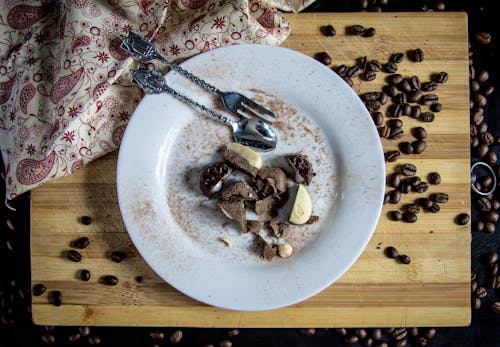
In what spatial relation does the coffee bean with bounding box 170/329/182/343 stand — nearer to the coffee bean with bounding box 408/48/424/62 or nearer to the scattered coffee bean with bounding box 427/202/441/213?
the scattered coffee bean with bounding box 427/202/441/213

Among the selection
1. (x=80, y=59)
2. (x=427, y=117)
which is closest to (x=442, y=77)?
(x=427, y=117)

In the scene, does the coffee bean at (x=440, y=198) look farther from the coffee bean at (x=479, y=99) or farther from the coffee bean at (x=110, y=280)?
the coffee bean at (x=110, y=280)

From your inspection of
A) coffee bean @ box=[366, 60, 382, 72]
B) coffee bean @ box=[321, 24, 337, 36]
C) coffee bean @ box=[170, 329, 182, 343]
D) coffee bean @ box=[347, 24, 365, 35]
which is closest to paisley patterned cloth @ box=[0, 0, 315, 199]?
coffee bean @ box=[321, 24, 337, 36]

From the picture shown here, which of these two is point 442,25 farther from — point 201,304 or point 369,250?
point 201,304

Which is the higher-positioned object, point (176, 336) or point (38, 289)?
point (38, 289)

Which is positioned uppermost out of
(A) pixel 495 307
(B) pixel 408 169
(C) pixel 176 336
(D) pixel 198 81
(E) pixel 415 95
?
(D) pixel 198 81

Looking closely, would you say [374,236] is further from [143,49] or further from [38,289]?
[38,289]
